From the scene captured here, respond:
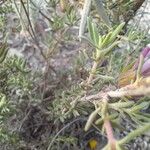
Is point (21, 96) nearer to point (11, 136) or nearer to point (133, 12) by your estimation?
point (11, 136)

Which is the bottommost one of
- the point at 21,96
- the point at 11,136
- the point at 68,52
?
the point at 11,136

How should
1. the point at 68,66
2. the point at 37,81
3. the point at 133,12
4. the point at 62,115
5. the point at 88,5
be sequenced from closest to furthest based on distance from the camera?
the point at 88,5
the point at 62,115
the point at 133,12
the point at 37,81
the point at 68,66

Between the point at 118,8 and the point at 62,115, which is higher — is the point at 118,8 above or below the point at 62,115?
above

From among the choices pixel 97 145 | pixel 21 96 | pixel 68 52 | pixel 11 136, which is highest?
pixel 68 52

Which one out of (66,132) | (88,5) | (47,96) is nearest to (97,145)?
(66,132)

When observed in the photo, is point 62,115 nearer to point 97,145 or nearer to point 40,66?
point 97,145

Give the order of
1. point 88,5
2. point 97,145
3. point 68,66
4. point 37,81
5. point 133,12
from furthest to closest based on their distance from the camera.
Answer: point 68,66
point 97,145
point 37,81
point 133,12
point 88,5

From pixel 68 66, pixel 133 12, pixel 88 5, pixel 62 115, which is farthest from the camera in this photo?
pixel 68 66

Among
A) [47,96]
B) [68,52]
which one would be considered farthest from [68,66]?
[47,96]

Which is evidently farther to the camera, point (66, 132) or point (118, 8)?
point (66, 132)
